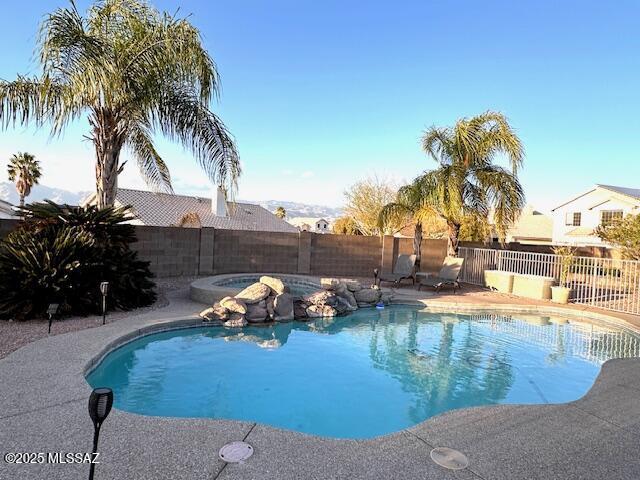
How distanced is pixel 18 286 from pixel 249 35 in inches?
389

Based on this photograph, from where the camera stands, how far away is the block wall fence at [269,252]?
43.4 ft

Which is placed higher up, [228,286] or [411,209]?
[411,209]

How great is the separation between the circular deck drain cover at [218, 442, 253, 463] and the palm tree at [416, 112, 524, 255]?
12019 mm

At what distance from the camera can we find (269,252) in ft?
51.3

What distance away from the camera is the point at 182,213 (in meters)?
29.1

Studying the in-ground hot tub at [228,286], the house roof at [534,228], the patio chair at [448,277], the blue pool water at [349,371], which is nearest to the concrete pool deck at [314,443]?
the blue pool water at [349,371]

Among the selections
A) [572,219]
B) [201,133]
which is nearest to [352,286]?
[201,133]

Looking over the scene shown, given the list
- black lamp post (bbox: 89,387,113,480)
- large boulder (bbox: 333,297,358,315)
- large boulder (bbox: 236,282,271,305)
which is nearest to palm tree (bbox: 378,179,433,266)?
large boulder (bbox: 333,297,358,315)

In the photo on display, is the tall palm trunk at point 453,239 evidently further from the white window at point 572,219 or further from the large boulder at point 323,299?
the white window at point 572,219

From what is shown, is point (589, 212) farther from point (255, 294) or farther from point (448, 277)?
point (255, 294)

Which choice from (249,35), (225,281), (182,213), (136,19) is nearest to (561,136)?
(249,35)

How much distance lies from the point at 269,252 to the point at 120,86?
8.58m

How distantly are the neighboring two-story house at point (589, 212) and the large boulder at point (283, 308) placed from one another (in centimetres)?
2633

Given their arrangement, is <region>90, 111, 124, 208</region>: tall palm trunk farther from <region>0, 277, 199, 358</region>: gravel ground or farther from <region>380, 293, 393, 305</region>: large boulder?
<region>380, 293, 393, 305</region>: large boulder
